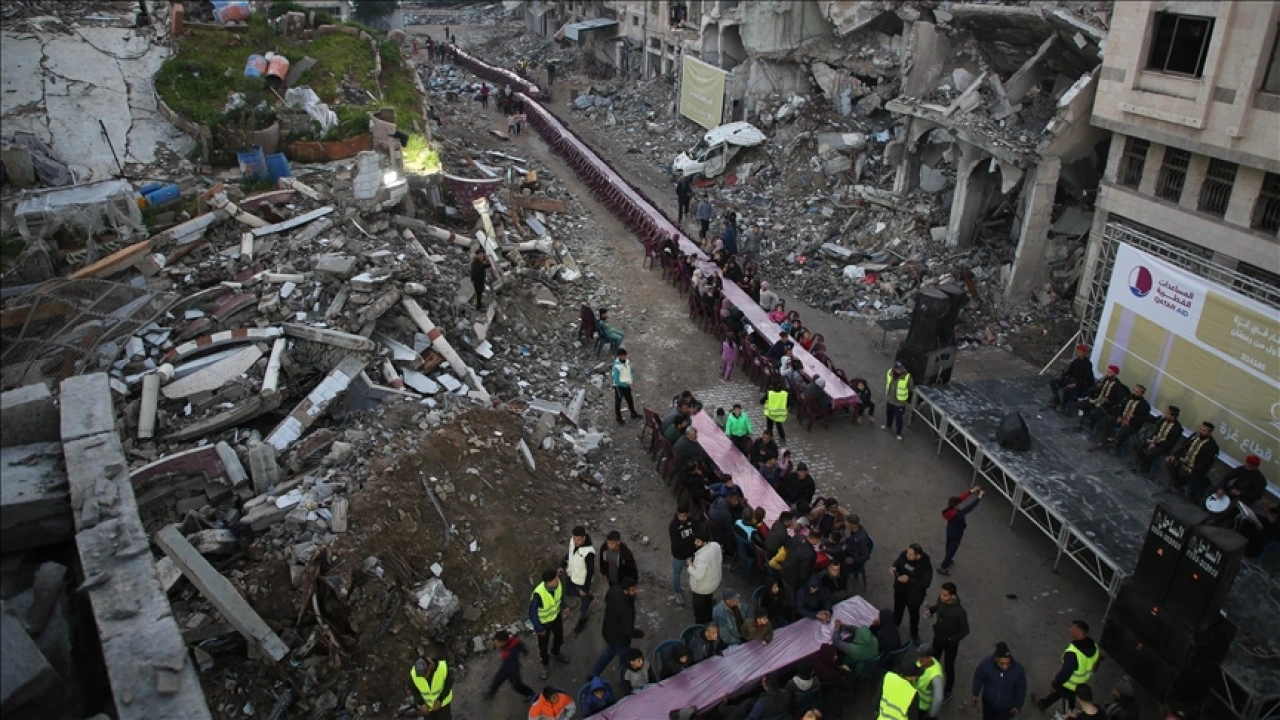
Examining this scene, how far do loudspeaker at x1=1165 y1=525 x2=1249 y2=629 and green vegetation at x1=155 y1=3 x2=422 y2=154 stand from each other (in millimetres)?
19374

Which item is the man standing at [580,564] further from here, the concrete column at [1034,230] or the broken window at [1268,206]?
the concrete column at [1034,230]

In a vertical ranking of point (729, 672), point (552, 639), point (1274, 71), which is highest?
point (1274, 71)

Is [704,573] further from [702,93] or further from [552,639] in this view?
[702,93]

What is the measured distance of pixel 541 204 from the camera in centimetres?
2302

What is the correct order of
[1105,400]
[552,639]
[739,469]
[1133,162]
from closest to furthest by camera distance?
1. [552,639]
2. [739,469]
3. [1105,400]
4. [1133,162]

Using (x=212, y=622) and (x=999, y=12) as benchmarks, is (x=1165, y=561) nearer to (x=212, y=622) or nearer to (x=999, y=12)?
(x=212, y=622)

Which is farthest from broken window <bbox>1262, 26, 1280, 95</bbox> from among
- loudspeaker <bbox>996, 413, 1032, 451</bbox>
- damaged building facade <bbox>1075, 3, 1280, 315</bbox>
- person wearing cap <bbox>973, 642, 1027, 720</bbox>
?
person wearing cap <bbox>973, 642, 1027, 720</bbox>

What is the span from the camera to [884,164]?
23.3 metres

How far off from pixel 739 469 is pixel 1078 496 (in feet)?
14.5

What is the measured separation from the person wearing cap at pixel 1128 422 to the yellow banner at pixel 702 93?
2014 centimetres

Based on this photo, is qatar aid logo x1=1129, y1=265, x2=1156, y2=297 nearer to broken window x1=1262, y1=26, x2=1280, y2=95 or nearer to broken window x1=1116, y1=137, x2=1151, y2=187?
broken window x1=1262, y1=26, x2=1280, y2=95

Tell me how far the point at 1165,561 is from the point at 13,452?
10.3 metres

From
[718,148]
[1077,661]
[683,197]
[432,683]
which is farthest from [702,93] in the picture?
[432,683]

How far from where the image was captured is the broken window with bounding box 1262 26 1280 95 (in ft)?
40.4
